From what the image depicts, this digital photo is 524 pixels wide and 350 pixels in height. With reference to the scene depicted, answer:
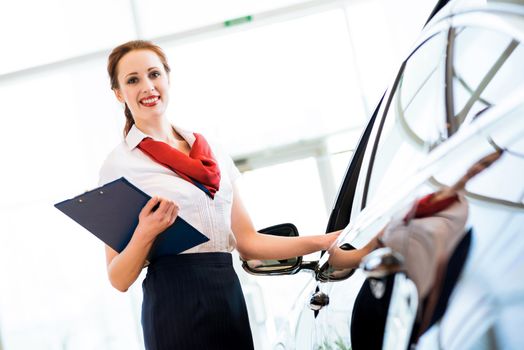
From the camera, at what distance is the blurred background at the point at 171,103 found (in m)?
5.08

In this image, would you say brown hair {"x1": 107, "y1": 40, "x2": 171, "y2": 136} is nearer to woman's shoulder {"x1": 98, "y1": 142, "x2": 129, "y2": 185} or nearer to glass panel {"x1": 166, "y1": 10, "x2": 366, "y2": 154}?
woman's shoulder {"x1": 98, "y1": 142, "x2": 129, "y2": 185}

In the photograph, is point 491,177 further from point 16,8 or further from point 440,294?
point 16,8

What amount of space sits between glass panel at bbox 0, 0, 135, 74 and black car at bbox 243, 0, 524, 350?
415 cm

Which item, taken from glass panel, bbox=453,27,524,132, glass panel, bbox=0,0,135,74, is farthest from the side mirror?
glass panel, bbox=0,0,135,74

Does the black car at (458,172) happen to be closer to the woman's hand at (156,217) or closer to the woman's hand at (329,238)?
the woman's hand at (329,238)

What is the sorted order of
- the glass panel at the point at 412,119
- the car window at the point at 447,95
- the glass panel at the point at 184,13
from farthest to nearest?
the glass panel at the point at 184,13 < the glass panel at the point at 412,119 < the car window at the point at 447,95

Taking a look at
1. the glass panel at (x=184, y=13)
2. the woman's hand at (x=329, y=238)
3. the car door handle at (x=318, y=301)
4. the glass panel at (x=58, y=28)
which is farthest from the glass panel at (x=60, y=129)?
the car door handle at (x=318, y=301)

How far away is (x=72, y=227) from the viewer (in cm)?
515

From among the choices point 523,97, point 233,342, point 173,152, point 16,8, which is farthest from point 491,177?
point 16,8

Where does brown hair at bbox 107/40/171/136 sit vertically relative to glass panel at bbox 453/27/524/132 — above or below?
above

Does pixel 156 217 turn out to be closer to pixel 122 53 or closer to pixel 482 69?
pixel 122 53

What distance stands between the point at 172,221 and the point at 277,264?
24 centimetres

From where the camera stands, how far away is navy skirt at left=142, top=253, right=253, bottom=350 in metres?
1.70

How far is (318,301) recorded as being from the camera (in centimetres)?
122
